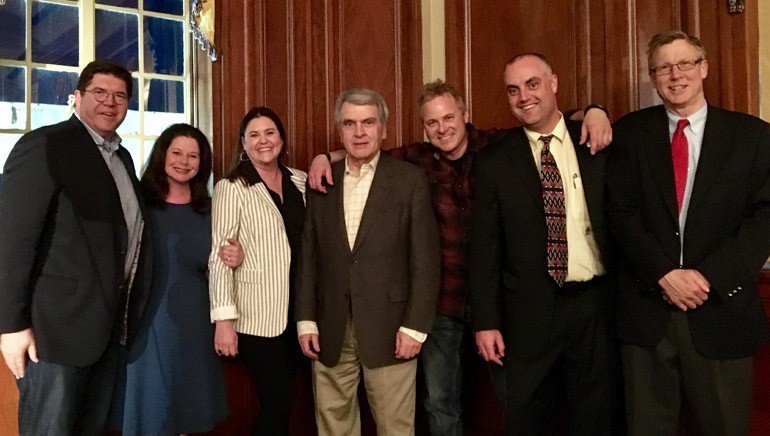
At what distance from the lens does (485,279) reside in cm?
201

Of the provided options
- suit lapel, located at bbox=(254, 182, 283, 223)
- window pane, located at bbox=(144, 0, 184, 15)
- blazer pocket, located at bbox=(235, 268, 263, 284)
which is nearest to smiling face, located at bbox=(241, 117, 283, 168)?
suit lapel, located at bbox=(254, 182, 283, 223)

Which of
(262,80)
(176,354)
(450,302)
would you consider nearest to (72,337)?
(176,354)

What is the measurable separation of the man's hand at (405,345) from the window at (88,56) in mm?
1820

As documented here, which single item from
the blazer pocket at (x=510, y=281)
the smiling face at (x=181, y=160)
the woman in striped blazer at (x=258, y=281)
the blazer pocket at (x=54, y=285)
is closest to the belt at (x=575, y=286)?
the blazer pocket at (x=510, y=281)

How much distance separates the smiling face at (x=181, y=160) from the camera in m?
2.25

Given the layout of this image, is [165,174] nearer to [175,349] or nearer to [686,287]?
[175,349]

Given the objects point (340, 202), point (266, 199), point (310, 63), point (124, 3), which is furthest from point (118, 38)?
point (340, 202)

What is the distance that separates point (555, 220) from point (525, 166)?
7.8 inches

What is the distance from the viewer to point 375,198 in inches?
83.7

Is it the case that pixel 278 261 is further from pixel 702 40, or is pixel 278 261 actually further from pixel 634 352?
pixel 702 40

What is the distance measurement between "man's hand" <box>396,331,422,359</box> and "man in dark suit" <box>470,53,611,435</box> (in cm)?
22

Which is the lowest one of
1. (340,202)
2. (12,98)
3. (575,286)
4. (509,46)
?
(575,286)

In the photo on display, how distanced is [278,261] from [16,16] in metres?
1.95

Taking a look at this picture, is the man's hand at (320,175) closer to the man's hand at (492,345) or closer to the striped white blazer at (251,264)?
the striped white blazer at (251,264)
